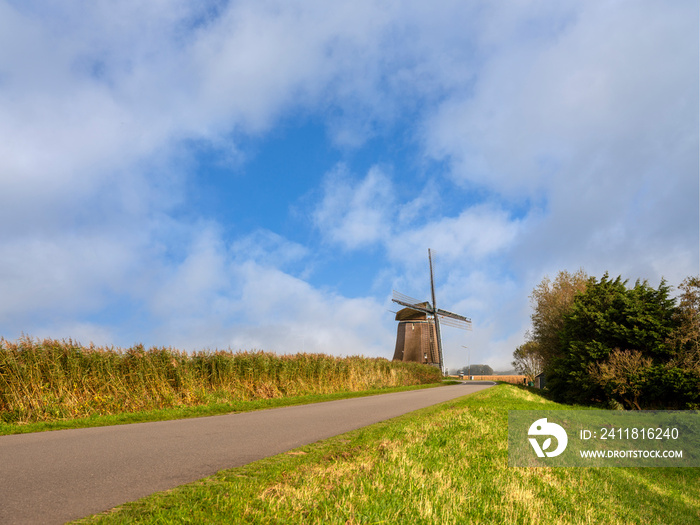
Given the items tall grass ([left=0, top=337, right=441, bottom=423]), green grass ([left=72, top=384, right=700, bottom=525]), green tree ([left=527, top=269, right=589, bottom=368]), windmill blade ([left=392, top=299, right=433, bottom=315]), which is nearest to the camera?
green grass ([left=72, top=384, right=700, bottom=525])

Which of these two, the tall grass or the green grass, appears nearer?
the green grass

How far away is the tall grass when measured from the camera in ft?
38.8

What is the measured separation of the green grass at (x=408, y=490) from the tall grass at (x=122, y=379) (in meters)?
8.65

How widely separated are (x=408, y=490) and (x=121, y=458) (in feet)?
14.1

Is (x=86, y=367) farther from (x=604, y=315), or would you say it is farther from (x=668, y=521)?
(x=604, y=315)

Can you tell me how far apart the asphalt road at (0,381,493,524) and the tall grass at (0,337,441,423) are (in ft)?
12.1

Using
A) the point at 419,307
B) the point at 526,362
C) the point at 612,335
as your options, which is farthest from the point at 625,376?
the point at 526,362

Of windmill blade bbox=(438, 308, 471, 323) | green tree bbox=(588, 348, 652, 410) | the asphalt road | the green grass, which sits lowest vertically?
the green grass

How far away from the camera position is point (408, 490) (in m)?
5.12

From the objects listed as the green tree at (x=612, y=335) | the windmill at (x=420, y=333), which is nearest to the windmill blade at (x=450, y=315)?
the windmill at (x=420, y=333)

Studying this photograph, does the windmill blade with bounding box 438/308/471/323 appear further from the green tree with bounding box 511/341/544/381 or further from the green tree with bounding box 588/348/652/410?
the green tree with bounding box 588/348/652/410

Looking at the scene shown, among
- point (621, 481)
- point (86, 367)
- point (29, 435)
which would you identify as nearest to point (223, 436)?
point (29, 435)

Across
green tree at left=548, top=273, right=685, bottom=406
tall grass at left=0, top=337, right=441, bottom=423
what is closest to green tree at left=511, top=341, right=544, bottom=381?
green tree at left=548, top=273, right=685, bottom=406

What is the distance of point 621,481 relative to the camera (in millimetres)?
8719
